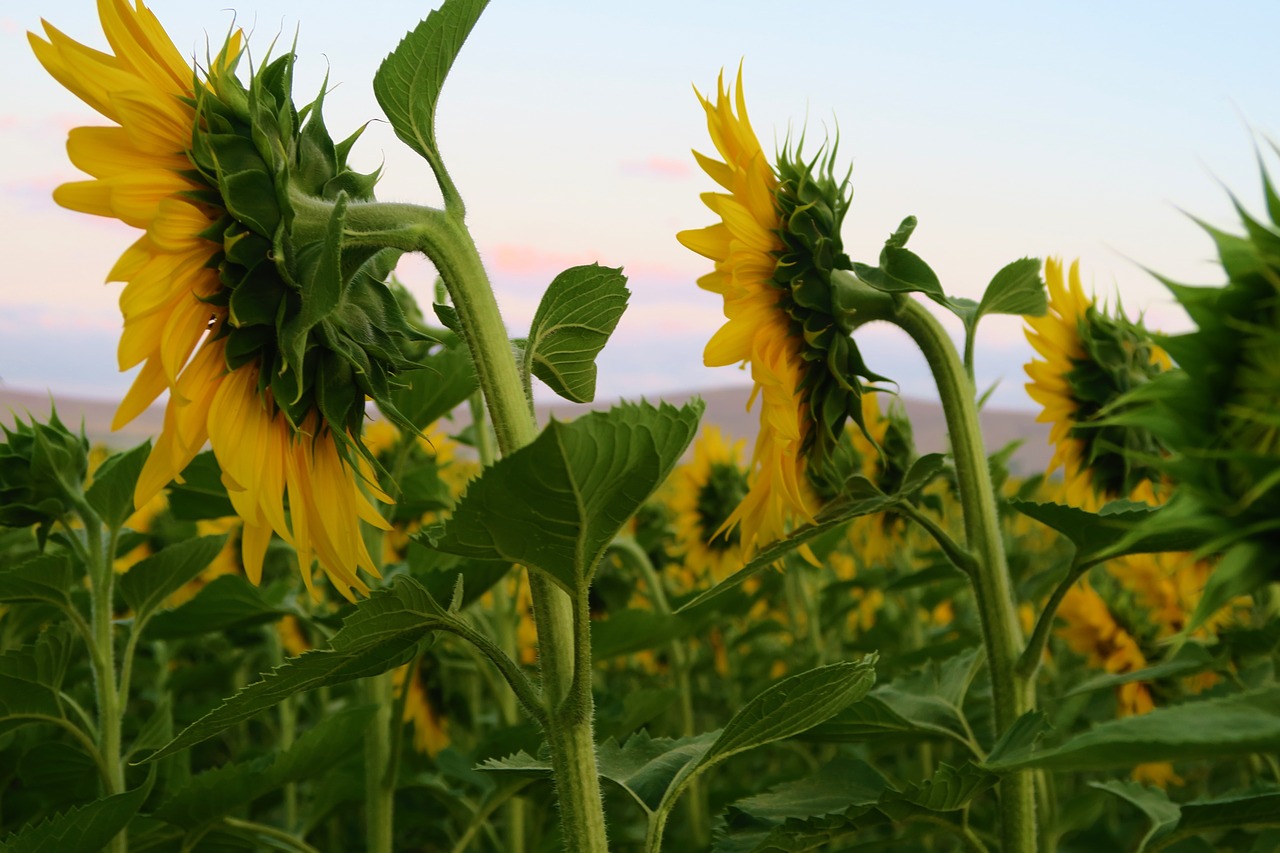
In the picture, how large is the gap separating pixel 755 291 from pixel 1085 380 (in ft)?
2.36

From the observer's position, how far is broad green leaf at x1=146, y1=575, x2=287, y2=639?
61.7 inches

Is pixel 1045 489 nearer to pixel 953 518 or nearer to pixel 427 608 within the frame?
pixel 953 518

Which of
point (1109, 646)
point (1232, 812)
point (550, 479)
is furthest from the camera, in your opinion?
point (1109, 646)

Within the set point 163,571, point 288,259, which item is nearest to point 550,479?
point 288,259

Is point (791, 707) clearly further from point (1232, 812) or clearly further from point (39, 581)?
point (39, 581)

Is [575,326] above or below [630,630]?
above

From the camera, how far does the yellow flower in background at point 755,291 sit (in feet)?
3.79

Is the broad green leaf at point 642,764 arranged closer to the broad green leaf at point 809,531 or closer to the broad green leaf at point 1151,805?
the broad green leaf at point 809,531

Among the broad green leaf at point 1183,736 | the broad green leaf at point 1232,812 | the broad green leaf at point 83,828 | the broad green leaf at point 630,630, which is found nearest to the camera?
the broad green leaf at point 1183,736

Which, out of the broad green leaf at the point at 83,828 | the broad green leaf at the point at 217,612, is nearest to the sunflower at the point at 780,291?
the broad green leaf at the point at 83,828

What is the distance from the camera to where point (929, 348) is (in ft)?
3.92

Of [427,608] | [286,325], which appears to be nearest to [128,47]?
[286,325]

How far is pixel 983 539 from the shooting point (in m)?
1.17

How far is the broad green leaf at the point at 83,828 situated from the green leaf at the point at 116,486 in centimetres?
43
